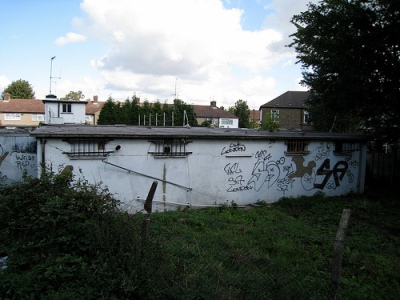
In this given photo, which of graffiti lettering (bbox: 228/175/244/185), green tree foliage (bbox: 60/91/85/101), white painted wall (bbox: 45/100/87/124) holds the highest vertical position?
green tree foliage (bbox: 60/91/85/101)

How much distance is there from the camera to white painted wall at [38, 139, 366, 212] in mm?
10453

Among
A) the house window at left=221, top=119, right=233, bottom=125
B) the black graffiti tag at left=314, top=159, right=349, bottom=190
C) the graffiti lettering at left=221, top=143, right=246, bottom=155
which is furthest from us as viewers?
the house window at left=221, top=119, right=233, bottom=125

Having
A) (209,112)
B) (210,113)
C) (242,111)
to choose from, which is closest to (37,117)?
(209,112)

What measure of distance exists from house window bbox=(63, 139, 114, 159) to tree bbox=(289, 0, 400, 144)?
33.1 feet

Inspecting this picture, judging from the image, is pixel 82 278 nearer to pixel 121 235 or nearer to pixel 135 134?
pixel 121 235

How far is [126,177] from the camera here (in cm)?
1066

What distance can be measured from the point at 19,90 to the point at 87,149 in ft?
219

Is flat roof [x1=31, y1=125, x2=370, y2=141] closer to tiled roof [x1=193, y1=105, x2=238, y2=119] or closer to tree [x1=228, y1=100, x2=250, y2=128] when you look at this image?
tiled roof [x1=193, y1=105, x2=238, y2=119]

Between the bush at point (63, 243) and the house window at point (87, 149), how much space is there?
435 centimetres

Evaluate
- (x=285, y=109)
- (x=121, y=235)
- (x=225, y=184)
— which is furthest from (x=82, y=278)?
(x=285, y=109)

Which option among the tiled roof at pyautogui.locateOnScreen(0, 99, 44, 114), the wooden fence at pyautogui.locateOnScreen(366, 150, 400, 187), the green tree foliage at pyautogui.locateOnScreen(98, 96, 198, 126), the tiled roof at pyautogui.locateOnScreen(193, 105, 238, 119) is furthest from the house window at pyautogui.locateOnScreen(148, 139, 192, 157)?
the tiled roof at pyautogui.locateOnScreen(0, 99, 44, 114)

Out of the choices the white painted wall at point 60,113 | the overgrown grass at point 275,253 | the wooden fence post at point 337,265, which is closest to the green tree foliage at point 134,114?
the white painted wall at point 60,113

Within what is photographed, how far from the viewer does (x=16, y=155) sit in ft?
37.0

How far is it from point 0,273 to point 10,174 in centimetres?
807
